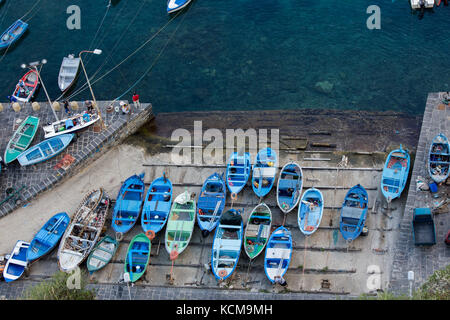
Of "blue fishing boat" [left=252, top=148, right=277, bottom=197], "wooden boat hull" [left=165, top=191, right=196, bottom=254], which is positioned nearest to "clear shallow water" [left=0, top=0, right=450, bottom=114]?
"blue fishing boat" [left=252, top=148, right=277, bottom=197]

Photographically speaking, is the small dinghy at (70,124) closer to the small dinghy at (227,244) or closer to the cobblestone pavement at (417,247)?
the small dinghy at (227,244)

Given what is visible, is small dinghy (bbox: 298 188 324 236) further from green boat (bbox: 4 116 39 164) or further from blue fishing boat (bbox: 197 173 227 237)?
green boat (bbox: 4 116 39 164)

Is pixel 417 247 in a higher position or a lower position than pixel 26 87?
lower

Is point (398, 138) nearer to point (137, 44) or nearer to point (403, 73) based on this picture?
point (403, 73)

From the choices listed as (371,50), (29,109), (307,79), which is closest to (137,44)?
(29,109)

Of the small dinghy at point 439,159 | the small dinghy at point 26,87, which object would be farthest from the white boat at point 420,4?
the small dinghy at point 26,87

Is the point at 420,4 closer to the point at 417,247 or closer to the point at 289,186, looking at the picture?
the point at 289,186

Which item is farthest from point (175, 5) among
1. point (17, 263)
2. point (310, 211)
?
point (17, 263)
